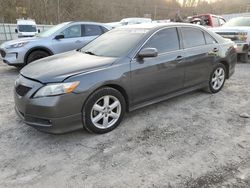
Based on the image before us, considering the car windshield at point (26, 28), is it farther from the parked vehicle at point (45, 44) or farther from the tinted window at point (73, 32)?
the tinted window at point (73, 32)

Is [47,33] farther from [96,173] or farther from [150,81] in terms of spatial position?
[96,173]

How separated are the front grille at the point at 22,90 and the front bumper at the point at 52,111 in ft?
0.10

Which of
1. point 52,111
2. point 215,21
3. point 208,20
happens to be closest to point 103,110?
point 52,111

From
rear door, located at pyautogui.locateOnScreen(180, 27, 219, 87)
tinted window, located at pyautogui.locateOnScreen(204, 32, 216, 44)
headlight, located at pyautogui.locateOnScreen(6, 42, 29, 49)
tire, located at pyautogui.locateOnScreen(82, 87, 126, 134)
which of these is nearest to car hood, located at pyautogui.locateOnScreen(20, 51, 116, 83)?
tire, located at pyautogui.locateOnScreen(82, 87, 126, 134)

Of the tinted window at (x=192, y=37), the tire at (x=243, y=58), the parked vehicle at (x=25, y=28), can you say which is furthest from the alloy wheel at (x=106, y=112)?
the parked vehicle at (x=25, y=28)

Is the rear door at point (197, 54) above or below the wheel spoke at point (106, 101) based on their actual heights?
above

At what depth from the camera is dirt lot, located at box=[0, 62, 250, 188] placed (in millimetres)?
2758

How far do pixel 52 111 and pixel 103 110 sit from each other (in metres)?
0.76

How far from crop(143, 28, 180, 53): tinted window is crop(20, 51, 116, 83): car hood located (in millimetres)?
845

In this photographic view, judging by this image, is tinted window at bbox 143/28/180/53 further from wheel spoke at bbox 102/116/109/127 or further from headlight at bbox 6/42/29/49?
headlight at bbox 6/42/29/49

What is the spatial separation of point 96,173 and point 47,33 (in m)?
6.20

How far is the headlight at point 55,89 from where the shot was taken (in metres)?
3.26

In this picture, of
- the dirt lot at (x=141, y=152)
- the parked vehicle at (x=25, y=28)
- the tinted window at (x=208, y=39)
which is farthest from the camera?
the parked vehicle at (x=25, y=28)

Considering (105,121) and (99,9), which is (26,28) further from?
(99,9)
